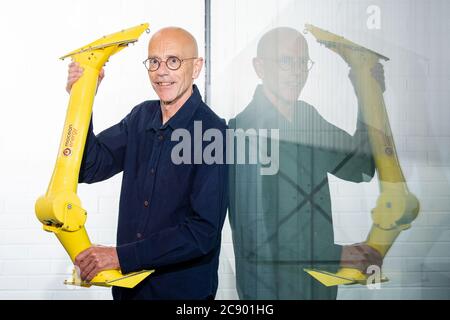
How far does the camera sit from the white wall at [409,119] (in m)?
0.50

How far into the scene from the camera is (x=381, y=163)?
0.57 m

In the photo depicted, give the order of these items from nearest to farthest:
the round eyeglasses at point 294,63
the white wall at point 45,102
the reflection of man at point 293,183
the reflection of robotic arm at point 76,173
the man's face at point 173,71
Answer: the reflection of man at point 293,183 → the round eyeglasses at point 294,63 → the reflection of robotic arm at point 76,173 → the man's face at point 173,71 → the white wall at point 45,102

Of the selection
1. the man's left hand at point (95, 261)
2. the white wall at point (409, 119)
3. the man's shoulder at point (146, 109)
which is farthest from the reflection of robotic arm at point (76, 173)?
the white wall at point (409, 119)

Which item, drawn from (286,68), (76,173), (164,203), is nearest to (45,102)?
(76,173)

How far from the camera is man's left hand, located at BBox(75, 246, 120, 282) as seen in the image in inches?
50.9

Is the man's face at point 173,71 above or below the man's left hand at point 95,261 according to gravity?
above

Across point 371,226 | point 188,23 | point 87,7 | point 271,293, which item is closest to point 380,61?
point 371,226

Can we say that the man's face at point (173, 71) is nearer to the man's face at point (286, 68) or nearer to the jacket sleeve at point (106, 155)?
the jacket sleeve at point (106, 155)

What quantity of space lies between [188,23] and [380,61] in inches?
56.5

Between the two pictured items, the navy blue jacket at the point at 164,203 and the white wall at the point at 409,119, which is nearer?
the white wall at the point at 409,119

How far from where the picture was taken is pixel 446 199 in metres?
→ 0.50

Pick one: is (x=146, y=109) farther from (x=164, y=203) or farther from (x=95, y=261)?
(x=95, y=261)

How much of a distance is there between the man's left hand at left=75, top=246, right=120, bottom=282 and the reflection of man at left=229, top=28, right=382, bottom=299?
299 millimetres

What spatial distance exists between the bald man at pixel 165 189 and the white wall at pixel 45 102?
51 centimetres
